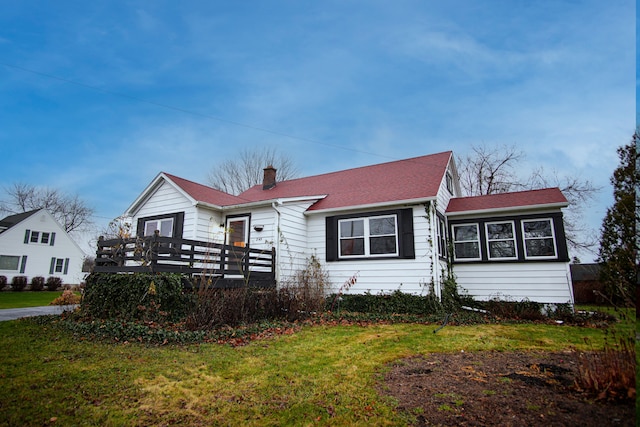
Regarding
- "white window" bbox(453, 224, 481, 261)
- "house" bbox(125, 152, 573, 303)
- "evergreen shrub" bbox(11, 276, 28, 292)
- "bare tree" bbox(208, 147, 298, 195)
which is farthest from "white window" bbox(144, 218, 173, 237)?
"evergreen shrub" bbox(11, 276, 28, 292)

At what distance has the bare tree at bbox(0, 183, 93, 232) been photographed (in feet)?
120

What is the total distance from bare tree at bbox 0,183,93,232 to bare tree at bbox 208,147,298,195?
20549 mm

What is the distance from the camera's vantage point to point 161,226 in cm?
1359

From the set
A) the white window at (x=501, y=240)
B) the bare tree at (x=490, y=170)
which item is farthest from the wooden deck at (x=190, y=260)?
the bare tree at (x=490, y=170)

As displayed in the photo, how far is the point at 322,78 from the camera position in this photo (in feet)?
47.0

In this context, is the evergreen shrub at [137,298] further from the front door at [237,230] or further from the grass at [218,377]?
the front door at [237,230]

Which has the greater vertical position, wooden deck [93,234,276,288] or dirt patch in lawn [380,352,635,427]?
wooden deck [93,234,276,288]

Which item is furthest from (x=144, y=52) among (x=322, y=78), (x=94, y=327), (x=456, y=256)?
(x=456, y=256)

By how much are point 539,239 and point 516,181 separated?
13658 mm

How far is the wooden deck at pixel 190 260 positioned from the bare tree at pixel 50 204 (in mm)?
33990

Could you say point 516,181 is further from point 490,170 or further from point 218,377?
point 218,377

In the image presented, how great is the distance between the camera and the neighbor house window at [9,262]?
26.9m

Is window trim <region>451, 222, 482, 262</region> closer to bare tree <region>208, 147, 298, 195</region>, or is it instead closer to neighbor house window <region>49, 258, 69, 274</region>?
bare tree <region>208, 147, 298, 195</region>

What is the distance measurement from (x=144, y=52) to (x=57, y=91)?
4070 millimetres
